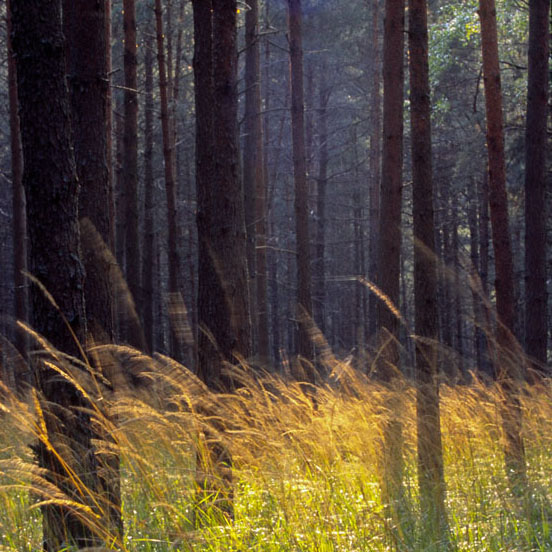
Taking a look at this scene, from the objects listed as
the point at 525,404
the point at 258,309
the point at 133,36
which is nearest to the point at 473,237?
the point at 258,309

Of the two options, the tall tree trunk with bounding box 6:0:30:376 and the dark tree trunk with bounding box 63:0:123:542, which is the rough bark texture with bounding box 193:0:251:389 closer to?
the dark tree trunk with bounding box 63:0:123:542

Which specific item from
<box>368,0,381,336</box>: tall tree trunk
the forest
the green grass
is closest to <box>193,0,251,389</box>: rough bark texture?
the forest

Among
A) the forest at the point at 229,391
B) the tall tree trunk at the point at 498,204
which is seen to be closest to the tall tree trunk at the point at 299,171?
the tall tree trunk at the point at 498,204

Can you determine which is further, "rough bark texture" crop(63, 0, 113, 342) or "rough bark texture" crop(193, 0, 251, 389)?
"rough bark texture" crop(193, 0, 251, 389)

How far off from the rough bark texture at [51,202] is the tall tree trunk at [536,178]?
703cm

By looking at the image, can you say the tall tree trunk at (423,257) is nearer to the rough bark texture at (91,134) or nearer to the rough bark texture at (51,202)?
the rough bark texture at (91,134)

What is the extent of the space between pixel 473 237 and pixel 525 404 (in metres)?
23.9

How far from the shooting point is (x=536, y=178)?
32.0ft

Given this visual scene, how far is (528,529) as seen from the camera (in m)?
4.08

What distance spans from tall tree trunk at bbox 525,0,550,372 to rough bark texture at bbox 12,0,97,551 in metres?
7.03

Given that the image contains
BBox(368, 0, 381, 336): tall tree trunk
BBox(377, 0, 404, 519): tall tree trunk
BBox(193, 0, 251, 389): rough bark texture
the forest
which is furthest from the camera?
BBox(368, 0, 381, 336): tall tree trunk

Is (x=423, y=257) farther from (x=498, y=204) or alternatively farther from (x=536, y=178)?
(x=536, y=178)

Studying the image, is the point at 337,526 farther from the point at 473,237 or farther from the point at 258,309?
the point at 473,237

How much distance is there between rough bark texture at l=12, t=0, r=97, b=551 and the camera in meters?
4.00
